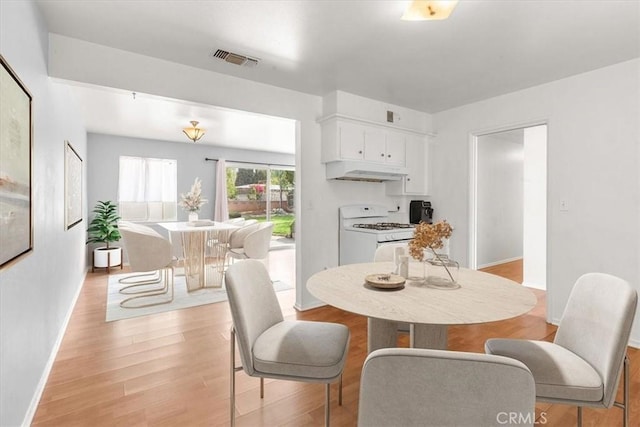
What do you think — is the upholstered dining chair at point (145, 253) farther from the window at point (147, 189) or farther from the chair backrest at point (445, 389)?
the chair backrest at point (445, 389)

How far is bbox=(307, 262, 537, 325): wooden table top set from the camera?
1.17 metres

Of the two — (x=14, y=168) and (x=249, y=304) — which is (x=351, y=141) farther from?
(x=14, y=168)

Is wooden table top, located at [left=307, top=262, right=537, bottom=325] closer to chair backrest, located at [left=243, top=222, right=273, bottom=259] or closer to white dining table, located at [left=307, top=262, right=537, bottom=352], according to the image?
white dining table, located at [left=307, top=262, right=537, bottom=352]

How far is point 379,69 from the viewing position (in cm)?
277

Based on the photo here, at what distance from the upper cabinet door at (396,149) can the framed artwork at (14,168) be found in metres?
3.23

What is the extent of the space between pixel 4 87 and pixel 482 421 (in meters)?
2.02

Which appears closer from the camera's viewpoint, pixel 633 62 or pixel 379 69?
pixel 633 62

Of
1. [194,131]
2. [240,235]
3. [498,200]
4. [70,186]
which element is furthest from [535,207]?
[70,186]

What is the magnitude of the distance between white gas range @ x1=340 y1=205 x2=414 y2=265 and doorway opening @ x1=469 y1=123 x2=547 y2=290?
5.75 feet

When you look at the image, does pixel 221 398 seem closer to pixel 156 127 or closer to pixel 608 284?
pixel 608 284

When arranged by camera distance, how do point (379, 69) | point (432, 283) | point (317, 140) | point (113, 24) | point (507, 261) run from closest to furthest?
point (432, 283) → point (113, 24) → point (379, 69) → point (317, 140) → point (507, 261)

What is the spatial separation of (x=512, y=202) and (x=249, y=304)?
241 inches

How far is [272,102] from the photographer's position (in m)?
3.17

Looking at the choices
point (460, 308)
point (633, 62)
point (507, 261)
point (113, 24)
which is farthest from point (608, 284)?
point (507, 261)
